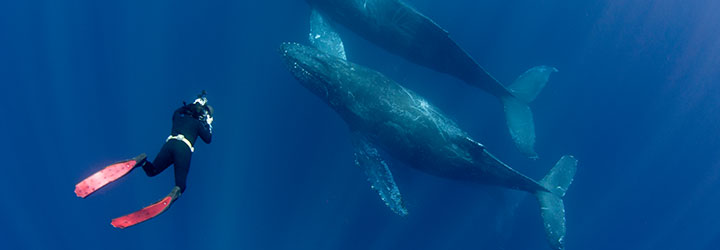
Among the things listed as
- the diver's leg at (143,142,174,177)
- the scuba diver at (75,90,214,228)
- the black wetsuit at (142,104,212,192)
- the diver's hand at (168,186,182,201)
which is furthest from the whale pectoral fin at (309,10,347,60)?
the diver's hand at (168,186,182,201)

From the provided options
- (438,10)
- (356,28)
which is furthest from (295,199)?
(438,10)

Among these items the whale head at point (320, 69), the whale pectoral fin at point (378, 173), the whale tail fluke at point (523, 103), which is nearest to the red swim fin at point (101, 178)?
the whale head at point (320, 69)

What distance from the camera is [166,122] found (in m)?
14.7

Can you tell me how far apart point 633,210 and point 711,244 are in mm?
5486

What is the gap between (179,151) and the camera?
6945 mm

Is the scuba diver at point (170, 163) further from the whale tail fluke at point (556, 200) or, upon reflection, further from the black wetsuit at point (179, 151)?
the whale tail fluke at point (556, 200)

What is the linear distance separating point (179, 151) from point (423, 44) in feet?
29.0

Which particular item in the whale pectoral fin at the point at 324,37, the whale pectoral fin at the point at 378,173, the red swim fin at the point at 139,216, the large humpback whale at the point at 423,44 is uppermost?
the large humpback whale at the point at 423,44

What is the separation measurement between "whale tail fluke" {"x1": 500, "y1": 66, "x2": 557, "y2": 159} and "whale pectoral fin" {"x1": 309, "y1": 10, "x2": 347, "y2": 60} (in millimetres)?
6364

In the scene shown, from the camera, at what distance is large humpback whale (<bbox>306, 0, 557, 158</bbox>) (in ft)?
41.5

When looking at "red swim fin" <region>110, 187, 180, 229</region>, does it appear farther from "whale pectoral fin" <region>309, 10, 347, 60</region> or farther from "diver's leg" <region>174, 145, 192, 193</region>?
"whale pectoral fin" <region>309, 10, 347, 60</region>

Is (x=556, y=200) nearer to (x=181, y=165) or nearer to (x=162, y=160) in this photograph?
(x=181, y=165)

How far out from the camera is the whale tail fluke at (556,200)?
41.6 ft

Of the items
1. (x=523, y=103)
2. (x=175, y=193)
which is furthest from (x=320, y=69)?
(x=523, y=103)
